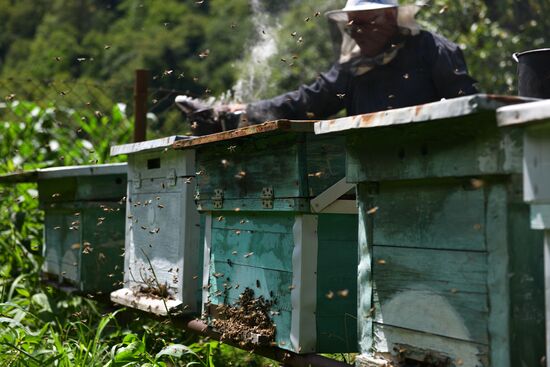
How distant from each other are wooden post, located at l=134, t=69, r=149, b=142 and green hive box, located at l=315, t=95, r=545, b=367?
10.4 feet

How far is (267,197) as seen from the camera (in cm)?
304

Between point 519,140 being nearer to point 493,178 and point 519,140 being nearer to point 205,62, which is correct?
point 493,178

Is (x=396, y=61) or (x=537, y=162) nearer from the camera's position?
(x=537, y=162)

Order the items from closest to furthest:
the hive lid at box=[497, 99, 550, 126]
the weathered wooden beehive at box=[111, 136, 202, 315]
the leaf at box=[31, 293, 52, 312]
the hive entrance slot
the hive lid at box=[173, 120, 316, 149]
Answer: the hive lid at box=[497, 99, 550, 126] → the hive lid at box=[173, 120, 316, 149] → the weathered wooden beehive at box=[111, 136, 202, 315] → the hive entrance slot → the leaf at box=[31, 293, 52, 312]

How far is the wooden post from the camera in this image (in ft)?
18.2

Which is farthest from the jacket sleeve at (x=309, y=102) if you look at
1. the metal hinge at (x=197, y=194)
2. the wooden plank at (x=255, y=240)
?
the wooden plank at (x=255, y=240)

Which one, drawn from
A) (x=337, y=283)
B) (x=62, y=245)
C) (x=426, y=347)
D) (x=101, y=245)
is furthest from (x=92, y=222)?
(x=426, y=347)

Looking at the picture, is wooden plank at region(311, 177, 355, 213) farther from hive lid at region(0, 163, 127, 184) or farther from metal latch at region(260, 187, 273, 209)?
hive lid at region(0, 163, 127, 184)

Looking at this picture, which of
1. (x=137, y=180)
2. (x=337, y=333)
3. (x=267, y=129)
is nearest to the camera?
(x=267, y=129)

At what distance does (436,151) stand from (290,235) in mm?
903

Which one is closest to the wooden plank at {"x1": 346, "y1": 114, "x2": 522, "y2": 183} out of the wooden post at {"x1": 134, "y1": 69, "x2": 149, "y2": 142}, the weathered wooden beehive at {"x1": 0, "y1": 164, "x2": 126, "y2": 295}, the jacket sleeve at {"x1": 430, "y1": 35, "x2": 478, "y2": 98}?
the jacket sleeve at {"x1": 430, "y1": 35, "x2": 478, "y2": 98}

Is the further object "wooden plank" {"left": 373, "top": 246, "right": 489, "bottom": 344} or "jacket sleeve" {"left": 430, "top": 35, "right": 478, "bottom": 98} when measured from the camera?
"jacket sleeve" {"left": 430, "top": 35, "right": 478, "bottom": 98}

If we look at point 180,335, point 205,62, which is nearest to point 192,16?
point 205,62

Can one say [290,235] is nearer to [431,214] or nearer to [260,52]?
[431,214]
